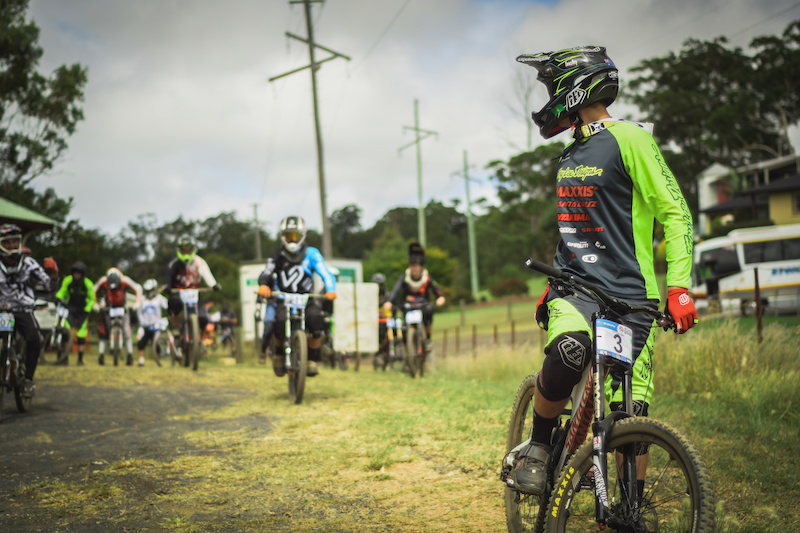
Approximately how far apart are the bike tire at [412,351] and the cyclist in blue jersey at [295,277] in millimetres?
3792

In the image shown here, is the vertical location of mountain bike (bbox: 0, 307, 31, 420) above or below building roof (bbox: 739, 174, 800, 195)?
below

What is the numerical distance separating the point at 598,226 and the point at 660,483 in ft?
3.75

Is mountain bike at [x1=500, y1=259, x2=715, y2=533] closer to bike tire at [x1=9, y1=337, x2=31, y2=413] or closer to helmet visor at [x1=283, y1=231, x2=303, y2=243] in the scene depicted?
helmet visor at [x1=283, y1=231, x2=303, y2=243]

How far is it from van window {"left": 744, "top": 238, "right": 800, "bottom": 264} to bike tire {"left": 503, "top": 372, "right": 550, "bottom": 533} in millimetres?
25382

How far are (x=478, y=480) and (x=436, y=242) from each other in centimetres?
8798

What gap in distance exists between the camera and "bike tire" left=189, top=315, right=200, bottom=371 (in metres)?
13.0

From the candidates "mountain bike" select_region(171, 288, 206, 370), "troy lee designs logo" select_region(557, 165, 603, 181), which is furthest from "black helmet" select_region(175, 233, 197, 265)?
"troy lee designs logo" select_region(557, 165, 603, 181)

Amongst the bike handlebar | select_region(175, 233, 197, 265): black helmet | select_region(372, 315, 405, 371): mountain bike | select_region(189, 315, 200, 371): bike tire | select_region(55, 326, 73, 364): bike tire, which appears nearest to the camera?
the bike handlebar

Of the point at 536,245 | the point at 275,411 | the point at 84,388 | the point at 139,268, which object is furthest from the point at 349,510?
the point at 139,268

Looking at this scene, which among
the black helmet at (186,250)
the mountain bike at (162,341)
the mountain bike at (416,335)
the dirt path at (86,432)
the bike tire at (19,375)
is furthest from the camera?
the mountain bike at (162,341)

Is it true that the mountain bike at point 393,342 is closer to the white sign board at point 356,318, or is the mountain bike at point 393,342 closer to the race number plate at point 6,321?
the white sign board at point 356,318

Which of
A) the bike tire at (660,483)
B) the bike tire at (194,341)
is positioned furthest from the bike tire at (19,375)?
the bike tire at (660,483)

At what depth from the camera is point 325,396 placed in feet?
29.9

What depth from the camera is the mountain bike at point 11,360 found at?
7.50m
